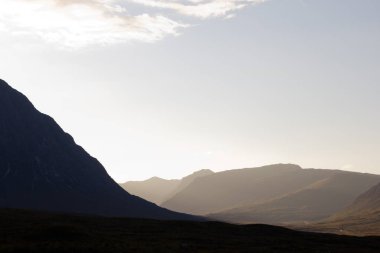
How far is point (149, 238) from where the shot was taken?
258ft

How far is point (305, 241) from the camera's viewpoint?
8906 centimetres

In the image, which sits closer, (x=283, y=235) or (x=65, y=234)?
(x=65, y=234)

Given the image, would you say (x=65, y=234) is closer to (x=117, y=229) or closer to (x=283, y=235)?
(x=117, y=229)

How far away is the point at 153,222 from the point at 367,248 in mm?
44284

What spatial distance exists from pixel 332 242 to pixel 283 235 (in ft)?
35.3

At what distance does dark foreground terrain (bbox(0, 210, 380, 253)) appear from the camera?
61938mm

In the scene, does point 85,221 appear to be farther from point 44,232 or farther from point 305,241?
point 305,241

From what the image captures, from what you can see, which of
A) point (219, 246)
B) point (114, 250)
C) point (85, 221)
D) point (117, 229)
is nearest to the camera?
point (114, 250)

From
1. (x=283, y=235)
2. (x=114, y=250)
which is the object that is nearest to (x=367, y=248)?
(x=283, y=235)

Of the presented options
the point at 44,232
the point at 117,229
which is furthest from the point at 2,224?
the point at 117,229

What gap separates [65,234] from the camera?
224ft

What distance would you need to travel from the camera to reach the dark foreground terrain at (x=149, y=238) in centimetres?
6194

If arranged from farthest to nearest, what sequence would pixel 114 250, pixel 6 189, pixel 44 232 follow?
pixel 6 189 → pixel 44 232 → pixel 114 250

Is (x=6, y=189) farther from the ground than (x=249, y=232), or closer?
farther from the ground
